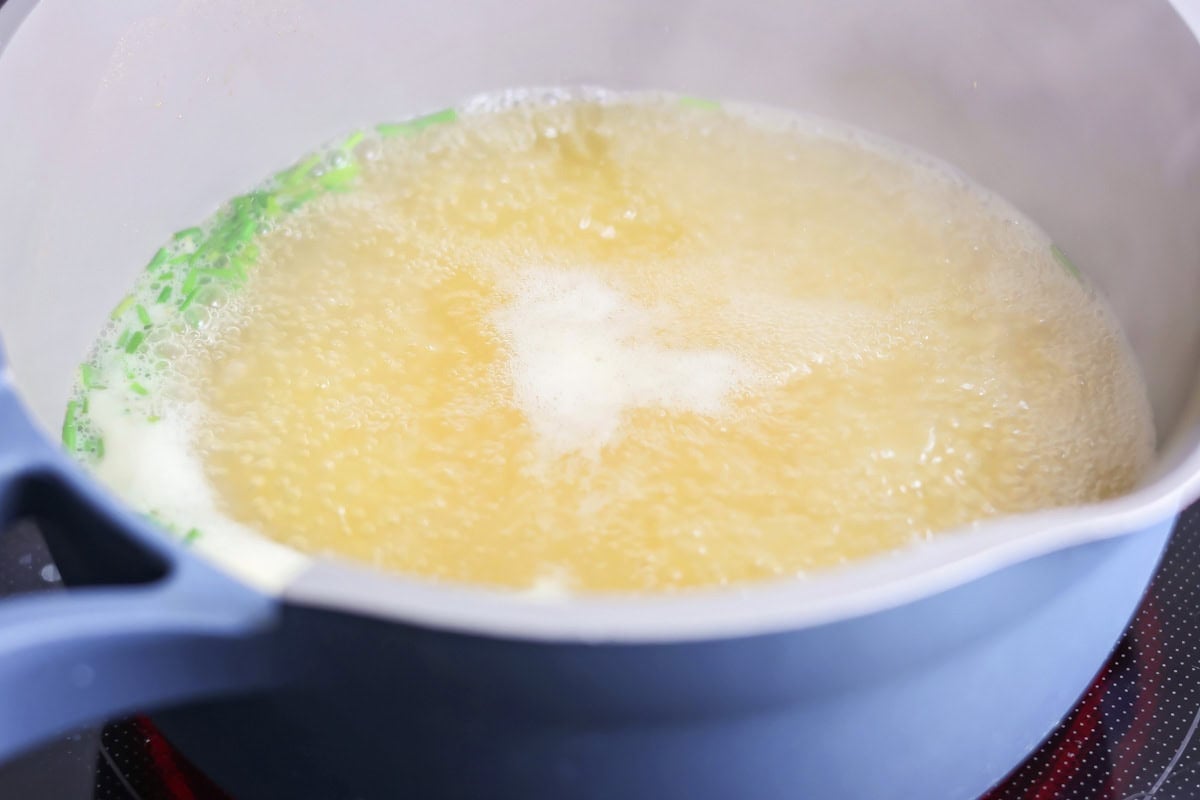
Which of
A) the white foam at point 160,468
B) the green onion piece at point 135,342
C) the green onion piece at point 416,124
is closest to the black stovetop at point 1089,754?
the white foam at point 160,468

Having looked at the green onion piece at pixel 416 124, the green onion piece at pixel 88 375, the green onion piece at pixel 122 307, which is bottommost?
the green onion piece at pixel 88 375

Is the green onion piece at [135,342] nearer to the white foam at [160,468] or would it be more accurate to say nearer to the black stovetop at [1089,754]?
the white foam at [160,468]

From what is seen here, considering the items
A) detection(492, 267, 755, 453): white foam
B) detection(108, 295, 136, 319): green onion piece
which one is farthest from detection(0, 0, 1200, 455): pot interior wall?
detection(492, 267, 755, 453): white foam

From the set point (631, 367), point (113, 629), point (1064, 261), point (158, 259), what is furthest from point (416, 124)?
point (113, 629)

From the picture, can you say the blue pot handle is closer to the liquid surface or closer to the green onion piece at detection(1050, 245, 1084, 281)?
the liquid surface

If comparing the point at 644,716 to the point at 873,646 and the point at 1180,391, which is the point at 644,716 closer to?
the point at 873,646

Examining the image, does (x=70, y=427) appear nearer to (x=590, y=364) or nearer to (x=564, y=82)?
(x=590, y=364)

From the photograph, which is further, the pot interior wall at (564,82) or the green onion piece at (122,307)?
the green onion piece at (122,307)
